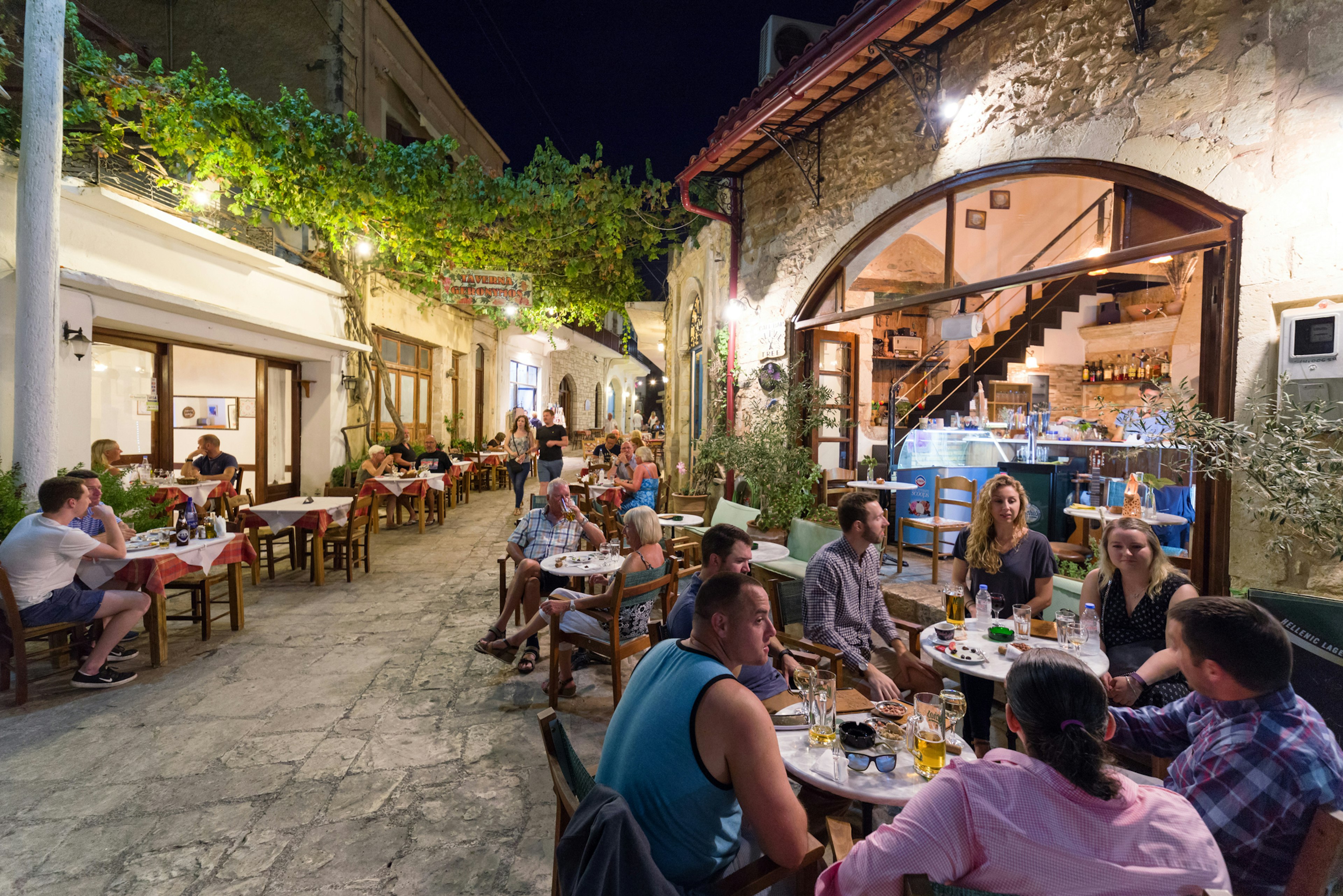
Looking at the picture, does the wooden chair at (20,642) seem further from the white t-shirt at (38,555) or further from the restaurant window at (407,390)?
the restaurant window at (407,390)

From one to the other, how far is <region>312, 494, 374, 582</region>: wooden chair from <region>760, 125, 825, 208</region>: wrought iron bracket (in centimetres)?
552

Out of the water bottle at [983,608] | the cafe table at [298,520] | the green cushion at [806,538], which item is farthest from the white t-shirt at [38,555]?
the water bottle at [983,608]

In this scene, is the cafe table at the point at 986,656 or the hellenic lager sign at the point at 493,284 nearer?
the cafe table at the point at 986,656

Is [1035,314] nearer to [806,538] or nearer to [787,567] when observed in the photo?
[806,538]

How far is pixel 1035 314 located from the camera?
8.93 metres

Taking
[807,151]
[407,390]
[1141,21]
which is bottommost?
[407,390]

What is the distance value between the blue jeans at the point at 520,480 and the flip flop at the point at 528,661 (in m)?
6.25

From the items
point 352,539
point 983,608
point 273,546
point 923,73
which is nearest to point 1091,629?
point 983,608

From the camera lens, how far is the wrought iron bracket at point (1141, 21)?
11.9 feet

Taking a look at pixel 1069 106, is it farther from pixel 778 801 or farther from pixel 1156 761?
pixel 778 801

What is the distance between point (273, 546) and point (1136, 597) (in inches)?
304

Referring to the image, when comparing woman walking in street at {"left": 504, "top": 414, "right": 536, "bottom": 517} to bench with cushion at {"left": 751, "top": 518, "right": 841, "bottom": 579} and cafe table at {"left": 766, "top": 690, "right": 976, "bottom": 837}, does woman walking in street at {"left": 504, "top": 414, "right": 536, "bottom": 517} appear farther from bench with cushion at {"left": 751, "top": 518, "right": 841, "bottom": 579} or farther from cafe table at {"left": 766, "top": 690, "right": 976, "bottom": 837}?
cafe table at {"left": 766, "top": 690, "right": 976, "bottom": 837}

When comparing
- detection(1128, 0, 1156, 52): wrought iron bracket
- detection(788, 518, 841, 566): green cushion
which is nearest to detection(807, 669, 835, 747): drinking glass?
detection(788, 518, 841, 566): green cushion

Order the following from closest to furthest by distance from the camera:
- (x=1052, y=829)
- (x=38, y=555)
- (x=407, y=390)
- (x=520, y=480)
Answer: (x=1052, y=829) → (x=38, y=555) → (x=520, y=480) → (x=407, y=390)
